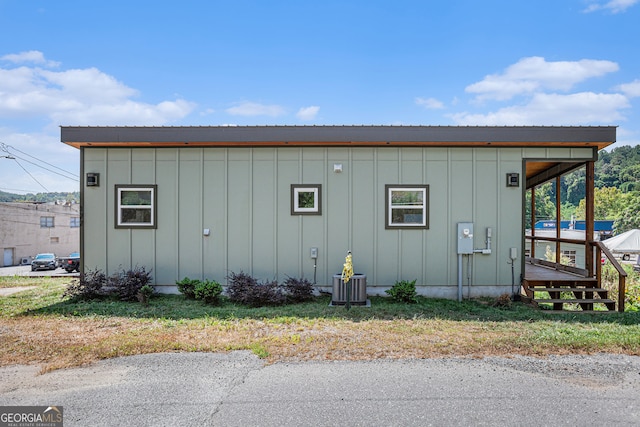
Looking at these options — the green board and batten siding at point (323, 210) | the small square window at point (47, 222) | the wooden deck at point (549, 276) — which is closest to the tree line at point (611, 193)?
the wooden deck at point (549, 276)

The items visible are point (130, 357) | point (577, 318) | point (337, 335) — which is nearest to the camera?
point (130, 357)

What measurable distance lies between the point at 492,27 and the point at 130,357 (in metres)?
13.7

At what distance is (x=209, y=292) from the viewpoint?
295 inches

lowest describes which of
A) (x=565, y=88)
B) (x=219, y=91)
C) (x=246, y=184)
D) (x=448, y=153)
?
(x=246, y=184)

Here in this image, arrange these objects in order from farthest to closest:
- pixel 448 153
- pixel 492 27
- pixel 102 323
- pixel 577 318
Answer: pixel 492 27 → pixel 448 153 → pixel 577 318 → pixel 102 323

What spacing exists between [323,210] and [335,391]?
4813 mm

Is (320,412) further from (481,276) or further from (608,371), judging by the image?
(481,276)

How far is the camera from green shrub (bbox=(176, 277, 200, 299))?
25.6ft

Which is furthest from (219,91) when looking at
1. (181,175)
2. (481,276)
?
(481,276)

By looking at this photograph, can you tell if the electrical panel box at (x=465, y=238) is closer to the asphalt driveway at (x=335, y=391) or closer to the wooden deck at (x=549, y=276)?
the wooden deck at (x=549, y=276)

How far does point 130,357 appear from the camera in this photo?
4508 mm

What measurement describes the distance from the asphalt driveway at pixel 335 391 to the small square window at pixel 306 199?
3.99 metres

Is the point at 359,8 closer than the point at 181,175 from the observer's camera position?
No

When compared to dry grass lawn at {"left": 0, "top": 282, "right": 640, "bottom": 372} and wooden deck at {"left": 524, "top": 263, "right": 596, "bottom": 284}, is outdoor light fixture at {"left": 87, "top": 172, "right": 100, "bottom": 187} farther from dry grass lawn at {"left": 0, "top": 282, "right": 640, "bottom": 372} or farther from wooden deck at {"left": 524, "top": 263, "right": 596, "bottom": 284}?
wooden deck at {"left": 524, "top": 263, "right": 596, "bottom": 284}
